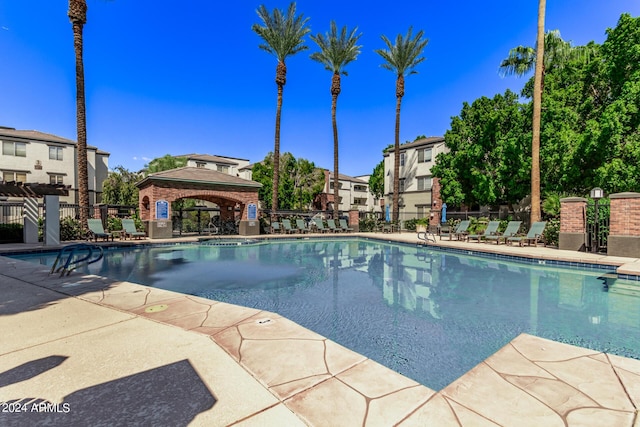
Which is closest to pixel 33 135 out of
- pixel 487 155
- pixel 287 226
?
pixel 287 226

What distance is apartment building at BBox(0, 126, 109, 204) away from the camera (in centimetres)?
2823

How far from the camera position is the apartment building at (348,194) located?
44562mm

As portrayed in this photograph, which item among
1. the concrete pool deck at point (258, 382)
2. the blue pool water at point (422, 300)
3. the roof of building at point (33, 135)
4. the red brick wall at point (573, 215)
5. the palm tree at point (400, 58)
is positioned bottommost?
the blue pool water at point (422, 300)

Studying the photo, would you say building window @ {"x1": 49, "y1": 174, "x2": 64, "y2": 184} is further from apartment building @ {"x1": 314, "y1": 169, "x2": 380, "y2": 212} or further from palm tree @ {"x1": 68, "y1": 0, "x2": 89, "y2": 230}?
apartment building @ {"x1": 314, "y1": 169, "x2": 380, "y2": 212}

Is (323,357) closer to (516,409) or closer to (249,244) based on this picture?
(516,409)

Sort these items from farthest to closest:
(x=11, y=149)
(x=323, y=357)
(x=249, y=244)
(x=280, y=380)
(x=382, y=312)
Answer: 1. (x=11, y=149)
2. (x=249, y=244)
3. (x=382, y=312)
4. (x=323, y=357)
5. (x=280, y=380)

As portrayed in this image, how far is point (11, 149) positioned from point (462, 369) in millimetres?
42524

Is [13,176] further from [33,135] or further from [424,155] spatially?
[424,155]

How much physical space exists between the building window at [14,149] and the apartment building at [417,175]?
38.4m

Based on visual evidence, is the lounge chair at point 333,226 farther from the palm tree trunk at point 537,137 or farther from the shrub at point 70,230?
the shrub at point 70,230

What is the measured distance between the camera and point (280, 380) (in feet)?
7.51

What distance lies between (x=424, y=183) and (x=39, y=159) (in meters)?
41.8

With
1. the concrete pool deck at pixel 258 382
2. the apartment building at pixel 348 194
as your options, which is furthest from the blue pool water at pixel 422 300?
the apartment building at pixel 348 194

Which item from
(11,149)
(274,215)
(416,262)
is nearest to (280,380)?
(416,262)
